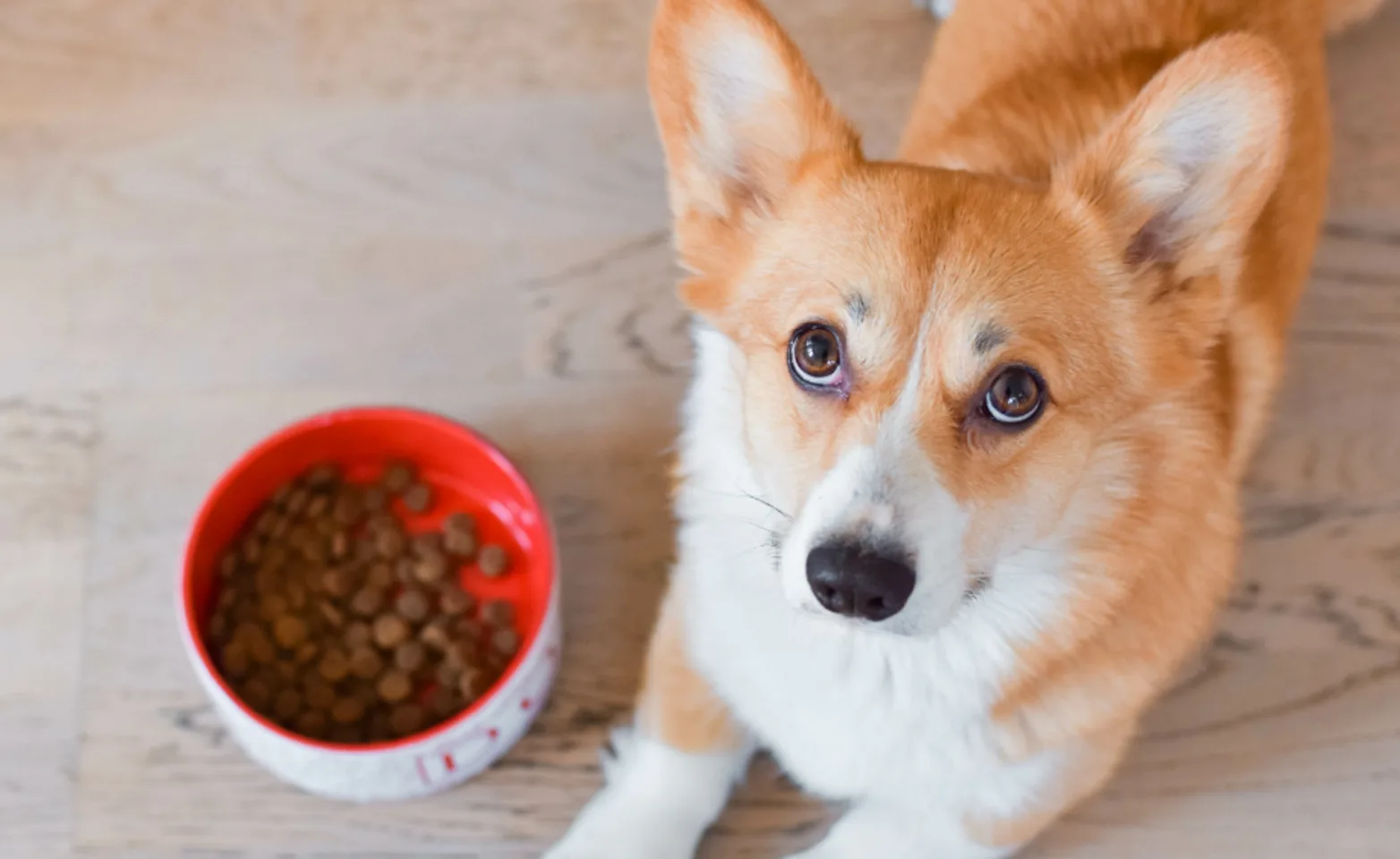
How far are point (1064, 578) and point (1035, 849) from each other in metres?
0.63

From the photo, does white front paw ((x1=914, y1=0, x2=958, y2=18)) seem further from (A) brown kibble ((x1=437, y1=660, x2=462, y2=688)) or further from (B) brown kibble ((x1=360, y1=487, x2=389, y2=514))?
(A) brown kibble ((x1=437, y1=660, x2=462, y2=688))

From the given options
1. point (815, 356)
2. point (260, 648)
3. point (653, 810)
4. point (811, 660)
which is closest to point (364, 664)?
point (260, 648)

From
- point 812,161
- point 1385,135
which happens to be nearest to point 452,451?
point 812,161

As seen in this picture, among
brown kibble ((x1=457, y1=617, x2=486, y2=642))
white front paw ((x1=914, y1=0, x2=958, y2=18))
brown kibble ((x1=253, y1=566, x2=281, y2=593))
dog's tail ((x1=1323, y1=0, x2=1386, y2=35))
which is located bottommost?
brown kibble ((x1=253, y1=566, x2=281, y2=593))

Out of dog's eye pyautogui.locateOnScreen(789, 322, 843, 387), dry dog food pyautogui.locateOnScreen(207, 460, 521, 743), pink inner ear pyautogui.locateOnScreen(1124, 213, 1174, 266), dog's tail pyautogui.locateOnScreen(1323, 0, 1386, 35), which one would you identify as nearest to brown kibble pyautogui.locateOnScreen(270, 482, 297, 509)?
dry dog food pyautogui.locateOnScreen(207, 460, 521, 743)

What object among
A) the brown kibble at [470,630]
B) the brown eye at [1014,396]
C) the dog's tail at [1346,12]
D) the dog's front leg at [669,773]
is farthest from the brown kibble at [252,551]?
the dog's tail at [1346,12]

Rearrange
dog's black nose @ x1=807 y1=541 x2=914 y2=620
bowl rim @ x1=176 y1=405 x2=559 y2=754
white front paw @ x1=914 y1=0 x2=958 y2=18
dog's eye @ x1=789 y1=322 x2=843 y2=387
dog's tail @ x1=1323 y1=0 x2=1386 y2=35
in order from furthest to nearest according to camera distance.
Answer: white front paw @ x1=914 y1=0 x2=958 y2=18
dog's tail @ x1=1323 y1=0 x2=1386 y2=35
bowl rim @ x1=176 y1=405 x2=559 y2=754
dog's eye @ x1=789 y1=322 x2=843 y2=387
dog's black nose @ x1=807 y1=541 x2=914 y2=620

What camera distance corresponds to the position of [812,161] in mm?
1334

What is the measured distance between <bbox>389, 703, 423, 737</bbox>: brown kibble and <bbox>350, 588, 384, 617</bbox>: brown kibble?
6.1 inches

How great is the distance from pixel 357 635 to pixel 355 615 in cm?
4

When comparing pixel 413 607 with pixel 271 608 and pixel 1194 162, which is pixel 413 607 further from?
pixel 1194 162

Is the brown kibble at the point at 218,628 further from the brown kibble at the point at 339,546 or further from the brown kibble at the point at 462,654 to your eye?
the brown kibble at the point at 462,654

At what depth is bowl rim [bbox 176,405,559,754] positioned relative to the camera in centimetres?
163

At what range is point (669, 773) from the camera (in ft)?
5.63
